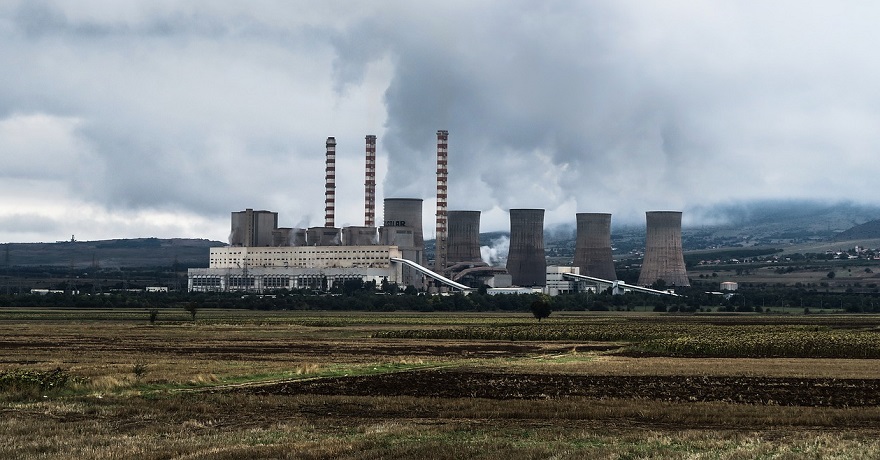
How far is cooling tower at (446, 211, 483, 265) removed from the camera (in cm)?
17400

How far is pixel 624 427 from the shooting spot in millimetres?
25562

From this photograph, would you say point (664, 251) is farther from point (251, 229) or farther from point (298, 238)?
point (251, 229)

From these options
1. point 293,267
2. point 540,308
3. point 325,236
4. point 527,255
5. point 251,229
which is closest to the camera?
point 540,308

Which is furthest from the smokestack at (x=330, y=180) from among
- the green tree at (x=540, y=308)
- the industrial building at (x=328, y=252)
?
the green tree at (x=540, y=308)

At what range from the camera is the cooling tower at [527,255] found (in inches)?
6471

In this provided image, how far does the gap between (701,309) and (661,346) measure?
8053 cm

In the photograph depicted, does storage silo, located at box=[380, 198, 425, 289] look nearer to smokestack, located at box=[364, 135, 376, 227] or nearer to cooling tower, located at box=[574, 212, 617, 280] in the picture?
smokestack, located at box=[364, 135, 376, 227]

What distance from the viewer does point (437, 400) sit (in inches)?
1200

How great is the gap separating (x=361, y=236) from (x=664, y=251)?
41.9 meters

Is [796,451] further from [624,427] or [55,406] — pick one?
[55,406]

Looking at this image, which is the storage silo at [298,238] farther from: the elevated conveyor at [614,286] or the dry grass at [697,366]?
the dry grass at [697,366]

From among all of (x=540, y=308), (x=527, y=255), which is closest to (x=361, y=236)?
(x=527, y=255)

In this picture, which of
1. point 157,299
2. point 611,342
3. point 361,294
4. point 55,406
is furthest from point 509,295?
point 55,406

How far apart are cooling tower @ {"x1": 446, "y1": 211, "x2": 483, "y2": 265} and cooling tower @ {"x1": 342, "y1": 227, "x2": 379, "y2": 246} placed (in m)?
11.1
